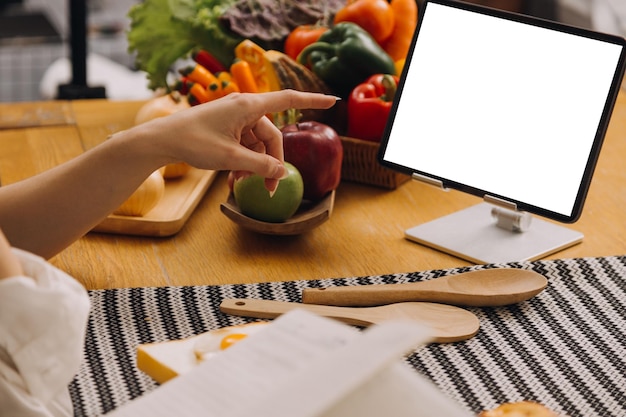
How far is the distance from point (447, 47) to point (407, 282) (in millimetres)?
396

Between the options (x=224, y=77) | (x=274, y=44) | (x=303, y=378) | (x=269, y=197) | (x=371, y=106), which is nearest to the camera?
(x=303, y=378)

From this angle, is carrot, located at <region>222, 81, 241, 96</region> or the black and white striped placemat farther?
carrot, located at <region>222, 81, 241, 96</region>

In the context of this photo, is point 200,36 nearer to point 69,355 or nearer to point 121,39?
point 69,355

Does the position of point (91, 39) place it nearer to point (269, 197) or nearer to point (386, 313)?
point (269, 197)

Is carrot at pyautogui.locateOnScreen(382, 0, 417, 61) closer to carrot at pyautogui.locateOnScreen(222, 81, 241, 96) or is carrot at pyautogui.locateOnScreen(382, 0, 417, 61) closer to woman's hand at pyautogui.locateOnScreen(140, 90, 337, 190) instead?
carrot at pyautogui.locateOnScreen(222, 81, 241, 96)

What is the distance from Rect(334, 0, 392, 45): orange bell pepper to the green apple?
453 millimetres

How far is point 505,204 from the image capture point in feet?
4.26

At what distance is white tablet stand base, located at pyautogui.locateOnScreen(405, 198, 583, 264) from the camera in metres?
1.30

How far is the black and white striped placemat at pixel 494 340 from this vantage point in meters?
0.95

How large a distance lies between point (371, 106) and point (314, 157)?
17cm

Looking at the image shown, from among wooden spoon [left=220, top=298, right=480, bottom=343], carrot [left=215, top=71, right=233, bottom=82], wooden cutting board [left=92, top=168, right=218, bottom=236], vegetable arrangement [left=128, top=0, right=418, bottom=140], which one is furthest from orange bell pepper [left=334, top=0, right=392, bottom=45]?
wooden spoon [left=220, top=298, right=480, bottom=343]

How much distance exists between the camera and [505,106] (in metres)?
1.32

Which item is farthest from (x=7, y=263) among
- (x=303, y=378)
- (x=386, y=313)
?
(x=386, y=313)

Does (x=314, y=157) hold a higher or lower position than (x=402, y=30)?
lower
